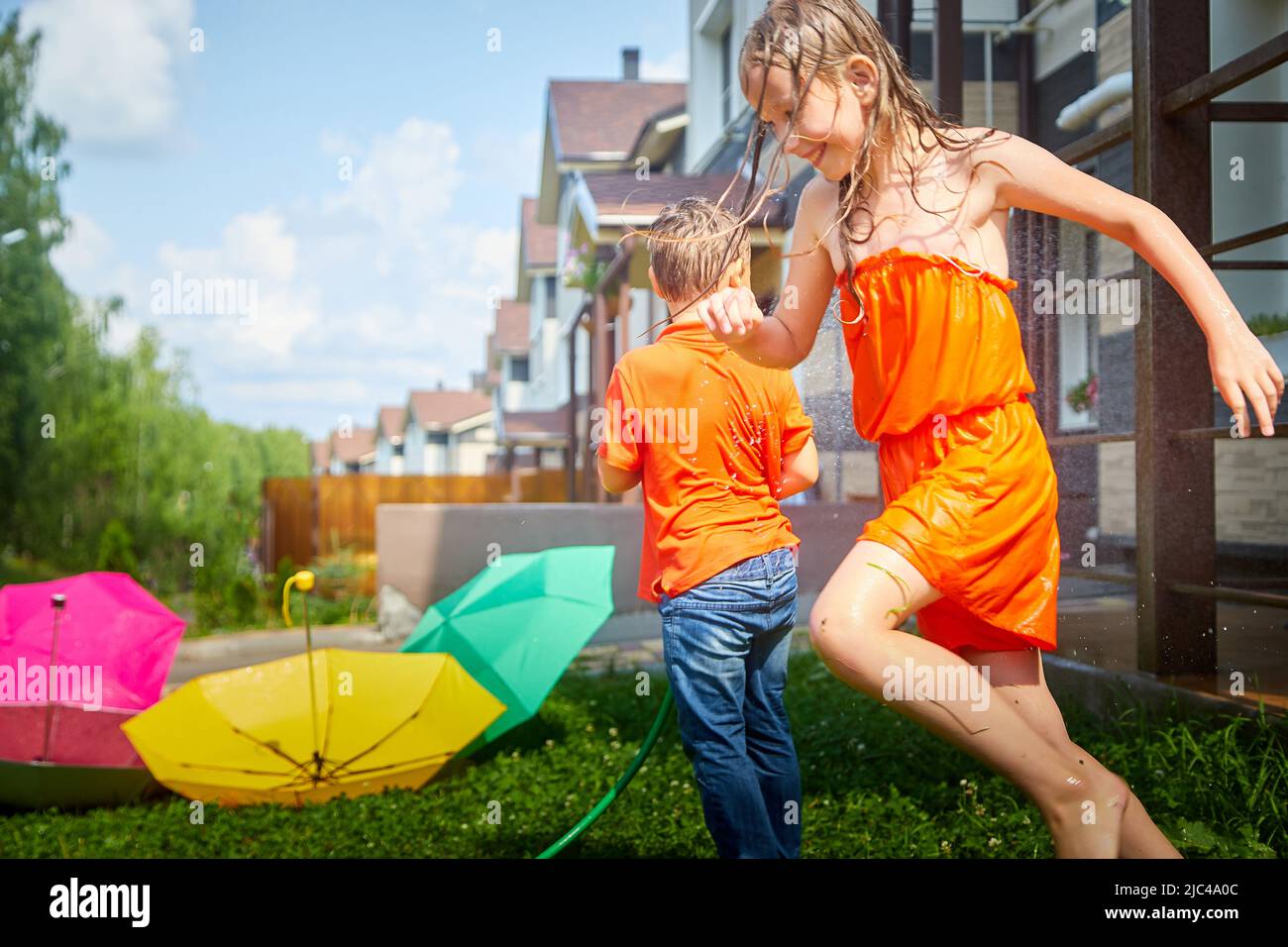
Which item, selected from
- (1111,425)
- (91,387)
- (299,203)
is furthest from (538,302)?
(1111,425)

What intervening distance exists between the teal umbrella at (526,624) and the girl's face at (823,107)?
6.77 ft

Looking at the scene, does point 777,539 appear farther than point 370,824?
No

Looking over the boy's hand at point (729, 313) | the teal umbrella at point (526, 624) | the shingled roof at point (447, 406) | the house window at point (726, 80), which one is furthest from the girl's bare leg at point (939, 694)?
the shingled roof at point (447, 406)

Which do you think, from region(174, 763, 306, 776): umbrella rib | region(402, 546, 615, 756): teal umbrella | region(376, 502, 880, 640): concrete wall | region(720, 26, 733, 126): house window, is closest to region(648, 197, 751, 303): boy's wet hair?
region(376, 502, 880, 640): concrete wall

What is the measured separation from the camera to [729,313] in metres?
1.76

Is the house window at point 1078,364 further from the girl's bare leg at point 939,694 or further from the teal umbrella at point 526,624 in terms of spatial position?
the teal umbrella at point 526,624

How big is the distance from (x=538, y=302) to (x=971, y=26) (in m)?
14.7

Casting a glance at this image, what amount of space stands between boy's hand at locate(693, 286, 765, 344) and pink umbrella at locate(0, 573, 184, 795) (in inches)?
99.0

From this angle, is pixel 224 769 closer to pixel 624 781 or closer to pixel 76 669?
pixel 76 669

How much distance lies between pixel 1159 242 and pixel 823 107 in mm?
580

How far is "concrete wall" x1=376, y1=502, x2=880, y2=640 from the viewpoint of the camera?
2912 mm

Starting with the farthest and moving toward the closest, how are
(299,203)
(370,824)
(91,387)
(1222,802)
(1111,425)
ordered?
(91,387)
(299,203)
(370,824)
(1111,425)
(1222,802)
